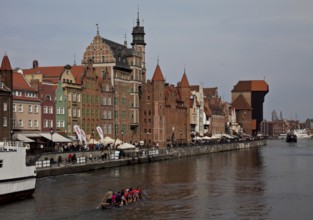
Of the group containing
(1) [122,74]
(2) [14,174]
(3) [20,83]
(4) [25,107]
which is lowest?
(2) [14,174]

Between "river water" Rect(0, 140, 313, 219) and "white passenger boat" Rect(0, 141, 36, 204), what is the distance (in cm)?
96

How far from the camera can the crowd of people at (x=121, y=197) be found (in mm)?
50344

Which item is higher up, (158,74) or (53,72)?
(158,74)

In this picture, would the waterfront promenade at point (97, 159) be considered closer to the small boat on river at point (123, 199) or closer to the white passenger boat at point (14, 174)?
the white passenger boat at point (14, 174)

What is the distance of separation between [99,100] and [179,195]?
6314cm

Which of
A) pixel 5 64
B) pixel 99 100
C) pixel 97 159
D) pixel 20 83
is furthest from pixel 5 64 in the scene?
pixel 99 100

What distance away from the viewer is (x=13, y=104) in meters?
92.1

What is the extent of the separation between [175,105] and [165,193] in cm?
9551

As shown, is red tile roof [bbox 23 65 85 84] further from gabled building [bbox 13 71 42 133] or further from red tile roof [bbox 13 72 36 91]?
red tile roof [bbox 13 72 36 91]

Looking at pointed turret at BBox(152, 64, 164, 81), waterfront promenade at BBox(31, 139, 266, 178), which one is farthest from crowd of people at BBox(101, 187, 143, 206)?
pointed turret at BBox(152, 64, 164, 81)

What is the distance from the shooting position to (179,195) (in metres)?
59.7

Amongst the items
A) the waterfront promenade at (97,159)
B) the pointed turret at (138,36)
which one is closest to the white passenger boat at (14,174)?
the waterfront promenade at (97,159)

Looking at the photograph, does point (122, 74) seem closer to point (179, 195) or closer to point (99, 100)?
point (99, 100)

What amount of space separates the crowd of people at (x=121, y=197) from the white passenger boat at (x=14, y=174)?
8.63 metres
